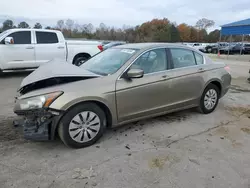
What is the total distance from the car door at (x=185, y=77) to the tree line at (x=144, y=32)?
37.1m

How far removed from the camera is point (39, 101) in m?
2.73

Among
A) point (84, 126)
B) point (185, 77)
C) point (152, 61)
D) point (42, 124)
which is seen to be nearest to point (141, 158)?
point (84, 126)

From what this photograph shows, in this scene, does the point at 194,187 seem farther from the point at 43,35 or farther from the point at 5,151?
the point at 43,35

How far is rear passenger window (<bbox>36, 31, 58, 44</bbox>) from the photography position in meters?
8.10

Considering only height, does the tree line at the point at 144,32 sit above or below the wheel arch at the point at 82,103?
above

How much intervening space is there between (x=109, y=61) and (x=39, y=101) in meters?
1.47

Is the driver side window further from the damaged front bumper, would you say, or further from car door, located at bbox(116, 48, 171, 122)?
the damaged front bumper

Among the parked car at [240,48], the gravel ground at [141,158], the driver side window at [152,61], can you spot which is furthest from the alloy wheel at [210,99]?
the parked car at [240,48]

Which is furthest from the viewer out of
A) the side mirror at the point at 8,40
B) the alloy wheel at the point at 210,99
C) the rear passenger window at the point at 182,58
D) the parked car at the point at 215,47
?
the parked car at the point at 215,47

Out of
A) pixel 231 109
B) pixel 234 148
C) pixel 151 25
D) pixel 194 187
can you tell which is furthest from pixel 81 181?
pixel 151 25

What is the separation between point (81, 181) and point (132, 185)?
0.59m

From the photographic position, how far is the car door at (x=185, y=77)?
12.6ft

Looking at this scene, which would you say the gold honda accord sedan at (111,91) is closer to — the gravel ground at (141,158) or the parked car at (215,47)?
the gravel ground at (141,158)

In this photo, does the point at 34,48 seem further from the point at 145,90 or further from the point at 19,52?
the point at 145,90
